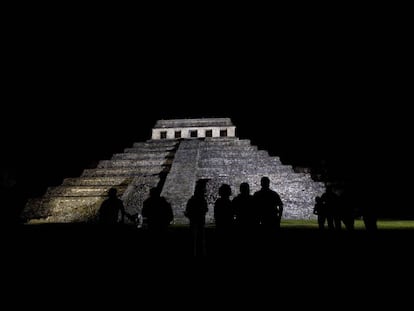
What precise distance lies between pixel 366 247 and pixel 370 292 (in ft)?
12.9

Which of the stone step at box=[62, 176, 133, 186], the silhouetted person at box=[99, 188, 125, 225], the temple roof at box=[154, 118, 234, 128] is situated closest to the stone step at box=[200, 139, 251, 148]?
the temple roof at box=[154, 118, 234, 128]

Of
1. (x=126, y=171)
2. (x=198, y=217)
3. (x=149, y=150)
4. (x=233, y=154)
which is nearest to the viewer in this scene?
(x=198, y=217)

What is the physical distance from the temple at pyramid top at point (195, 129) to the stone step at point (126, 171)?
39.9 ft

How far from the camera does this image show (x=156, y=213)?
6727 millimetres

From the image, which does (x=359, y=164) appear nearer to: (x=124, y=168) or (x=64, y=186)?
(x=124, y=168)

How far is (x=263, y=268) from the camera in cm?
601

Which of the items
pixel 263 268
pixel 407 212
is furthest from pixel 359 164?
pixel 263 268

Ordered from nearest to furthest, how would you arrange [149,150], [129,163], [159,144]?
[129,163]
[149,150]
[159,144]

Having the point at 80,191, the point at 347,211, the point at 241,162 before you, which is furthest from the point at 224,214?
the point at 241,162

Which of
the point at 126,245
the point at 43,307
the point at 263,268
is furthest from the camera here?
the point at 126,245

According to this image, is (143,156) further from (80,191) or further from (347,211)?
(347,211)

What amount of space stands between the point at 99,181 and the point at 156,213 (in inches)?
775

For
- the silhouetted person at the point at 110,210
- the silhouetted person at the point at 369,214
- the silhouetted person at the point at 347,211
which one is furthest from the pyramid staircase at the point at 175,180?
the silhouetted person at the point at 369,214

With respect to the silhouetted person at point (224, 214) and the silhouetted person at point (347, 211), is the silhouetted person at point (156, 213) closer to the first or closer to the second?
the silhouetted person at point (224, 214)
